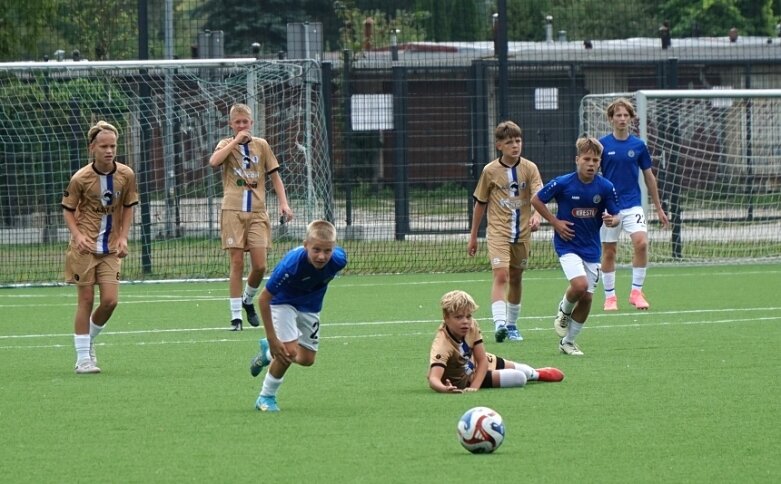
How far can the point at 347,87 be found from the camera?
66.8 feet

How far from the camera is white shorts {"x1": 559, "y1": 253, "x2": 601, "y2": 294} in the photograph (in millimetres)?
10867

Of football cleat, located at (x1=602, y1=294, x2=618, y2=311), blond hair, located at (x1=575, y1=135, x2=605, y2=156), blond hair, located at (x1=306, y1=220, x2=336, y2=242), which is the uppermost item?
blond hair, located at (x1=575, y1=135, x2=605, y2=156)

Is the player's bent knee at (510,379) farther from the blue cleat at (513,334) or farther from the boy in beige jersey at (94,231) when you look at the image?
the boy in beige jersey at (94,231)

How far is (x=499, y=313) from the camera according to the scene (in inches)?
465

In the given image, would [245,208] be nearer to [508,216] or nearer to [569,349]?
[508,216]

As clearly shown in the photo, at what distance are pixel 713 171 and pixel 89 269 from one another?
1347 centimetres

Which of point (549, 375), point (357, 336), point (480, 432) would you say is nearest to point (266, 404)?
point (480, 432)

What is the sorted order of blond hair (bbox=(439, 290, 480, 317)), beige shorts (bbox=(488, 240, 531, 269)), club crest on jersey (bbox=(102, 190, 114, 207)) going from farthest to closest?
beige shorts (bbox=(488, 240, 531, 269)) → club crest on jersey (bbox=(102, 190, 114, 207)) → blond hair (bbox=(439, 290, 480, 317))

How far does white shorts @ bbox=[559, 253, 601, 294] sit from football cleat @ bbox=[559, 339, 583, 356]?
44 centimetres

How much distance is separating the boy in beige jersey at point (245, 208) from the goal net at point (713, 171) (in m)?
7.33

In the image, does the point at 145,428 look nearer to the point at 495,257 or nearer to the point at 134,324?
the point at 495,257

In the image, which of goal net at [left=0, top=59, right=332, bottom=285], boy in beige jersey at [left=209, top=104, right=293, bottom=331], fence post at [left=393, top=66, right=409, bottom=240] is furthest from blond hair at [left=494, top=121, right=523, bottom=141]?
fence post at [left=393, top=66, right=409, bottom=240]

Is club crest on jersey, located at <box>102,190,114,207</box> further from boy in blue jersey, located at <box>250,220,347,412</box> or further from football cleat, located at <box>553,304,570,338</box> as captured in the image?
football cleat, located at <box>553,304,570,338</box>

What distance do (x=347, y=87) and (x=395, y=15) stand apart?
461 cm
